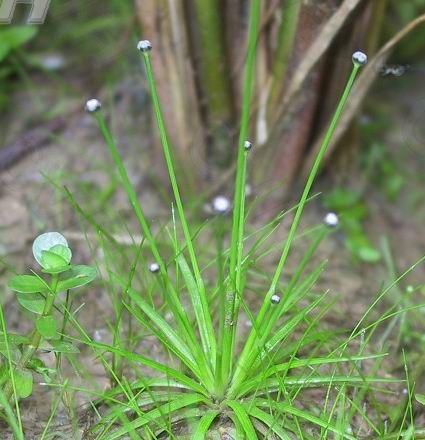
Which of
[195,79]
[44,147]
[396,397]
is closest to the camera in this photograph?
[396,397]

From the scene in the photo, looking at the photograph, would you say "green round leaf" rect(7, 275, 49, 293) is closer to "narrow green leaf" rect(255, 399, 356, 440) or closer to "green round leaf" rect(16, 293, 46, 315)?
"green round leaf" rect(16, 293, 46, 315)

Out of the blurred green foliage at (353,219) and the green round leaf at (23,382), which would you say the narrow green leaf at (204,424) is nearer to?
the green round leaf at (23,382)

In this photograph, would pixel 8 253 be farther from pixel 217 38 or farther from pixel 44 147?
pixel 217 38

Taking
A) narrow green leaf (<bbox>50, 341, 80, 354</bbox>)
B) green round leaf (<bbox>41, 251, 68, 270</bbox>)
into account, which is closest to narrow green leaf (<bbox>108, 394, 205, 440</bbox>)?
narrow green leaf (<bbox>50, 341, 80, 354</bbox>)

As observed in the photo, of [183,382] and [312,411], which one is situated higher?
[183,382]

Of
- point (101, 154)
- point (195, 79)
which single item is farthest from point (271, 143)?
point (101, 154)

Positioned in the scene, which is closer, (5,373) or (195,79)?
(5,373)

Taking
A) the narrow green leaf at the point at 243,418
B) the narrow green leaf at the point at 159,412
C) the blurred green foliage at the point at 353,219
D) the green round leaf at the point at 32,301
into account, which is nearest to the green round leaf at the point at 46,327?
the green round leaf at the point at 32,301
